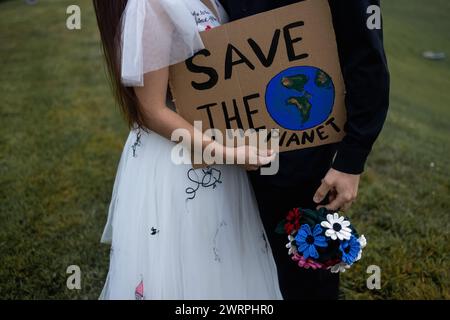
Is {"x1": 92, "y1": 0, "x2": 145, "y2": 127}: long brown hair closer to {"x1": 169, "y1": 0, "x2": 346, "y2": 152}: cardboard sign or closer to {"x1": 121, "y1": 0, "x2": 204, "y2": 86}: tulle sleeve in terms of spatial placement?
{"x1": 121, "y1": 0, "x2": 204, "y2": 86}: tulle sleeve

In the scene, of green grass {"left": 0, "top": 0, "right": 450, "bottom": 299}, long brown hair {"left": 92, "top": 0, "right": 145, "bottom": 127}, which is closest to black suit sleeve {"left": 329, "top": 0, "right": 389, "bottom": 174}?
long brown hair {"left": 92, "top": 0, "right": 145, "bottom": 127}

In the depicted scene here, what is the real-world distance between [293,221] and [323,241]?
0.11 meters

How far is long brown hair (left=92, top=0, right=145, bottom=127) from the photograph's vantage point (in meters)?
1.26

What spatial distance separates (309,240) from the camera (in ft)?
4.10

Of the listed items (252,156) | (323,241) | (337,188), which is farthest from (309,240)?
(252,156)

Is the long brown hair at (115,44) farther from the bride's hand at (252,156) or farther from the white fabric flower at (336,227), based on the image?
the white fabric flower at (336,227)

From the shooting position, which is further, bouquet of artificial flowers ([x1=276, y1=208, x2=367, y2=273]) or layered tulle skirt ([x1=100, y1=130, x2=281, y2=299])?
layered tulle skirt ([x1=100, y1=130, x2=281, y2=299])

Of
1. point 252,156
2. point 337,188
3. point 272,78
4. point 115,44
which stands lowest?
point 337,188

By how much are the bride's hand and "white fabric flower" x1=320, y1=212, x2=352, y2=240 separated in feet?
0.79

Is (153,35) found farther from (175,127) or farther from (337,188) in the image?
(337,188)

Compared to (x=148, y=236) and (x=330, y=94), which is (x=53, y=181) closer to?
(x=148, y=236)

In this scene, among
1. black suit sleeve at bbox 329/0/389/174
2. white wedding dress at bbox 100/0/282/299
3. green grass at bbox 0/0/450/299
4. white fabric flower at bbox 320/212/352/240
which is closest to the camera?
black suit sleeve at bbox 329/0/389/174

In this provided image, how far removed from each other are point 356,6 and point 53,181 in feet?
9.23

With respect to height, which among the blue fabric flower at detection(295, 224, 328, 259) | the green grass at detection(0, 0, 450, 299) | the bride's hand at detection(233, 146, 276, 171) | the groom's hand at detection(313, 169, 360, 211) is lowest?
the green grass at detection(0, 0, 450, 299)
